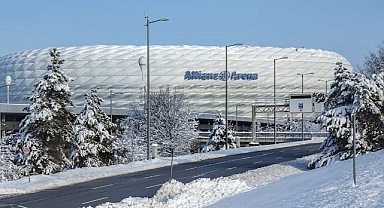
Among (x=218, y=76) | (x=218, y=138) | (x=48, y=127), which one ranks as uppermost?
(x=218, y=76)

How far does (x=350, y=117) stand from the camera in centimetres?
2733

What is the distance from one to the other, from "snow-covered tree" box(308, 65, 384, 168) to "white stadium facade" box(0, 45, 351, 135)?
94007 mm

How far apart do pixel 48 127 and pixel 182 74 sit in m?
91.8

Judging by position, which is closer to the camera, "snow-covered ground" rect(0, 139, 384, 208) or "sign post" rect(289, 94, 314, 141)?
"snow-covered ground" rect(0, 139, 384, 208)

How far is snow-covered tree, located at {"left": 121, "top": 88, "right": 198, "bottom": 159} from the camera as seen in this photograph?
2741 inches

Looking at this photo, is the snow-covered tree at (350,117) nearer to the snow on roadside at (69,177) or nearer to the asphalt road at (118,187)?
the asphalt road at (118,187)

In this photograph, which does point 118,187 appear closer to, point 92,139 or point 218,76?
point 92,139

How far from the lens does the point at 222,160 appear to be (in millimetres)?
37656

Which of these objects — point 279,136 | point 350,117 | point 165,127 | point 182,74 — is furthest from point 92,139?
point 182,74

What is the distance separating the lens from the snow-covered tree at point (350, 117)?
26.9 m

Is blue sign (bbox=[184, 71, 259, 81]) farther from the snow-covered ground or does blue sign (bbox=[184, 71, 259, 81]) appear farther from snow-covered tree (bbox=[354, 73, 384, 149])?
the snow-covered ground

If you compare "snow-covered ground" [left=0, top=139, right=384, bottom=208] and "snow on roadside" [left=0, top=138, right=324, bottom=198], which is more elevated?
"snow-covered ground" [left=0, top=139, right=384, bottom=208]

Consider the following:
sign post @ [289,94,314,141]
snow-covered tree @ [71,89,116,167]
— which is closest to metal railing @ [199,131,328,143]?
sign post @ [289,94,314,141]

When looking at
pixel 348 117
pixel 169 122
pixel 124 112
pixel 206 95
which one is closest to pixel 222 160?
pixel 348 117
